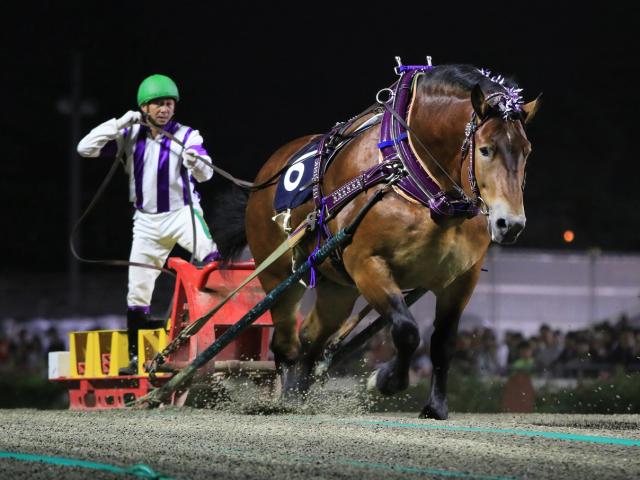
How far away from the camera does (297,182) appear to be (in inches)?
307

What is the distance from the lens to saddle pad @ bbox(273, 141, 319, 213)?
7.70 metres

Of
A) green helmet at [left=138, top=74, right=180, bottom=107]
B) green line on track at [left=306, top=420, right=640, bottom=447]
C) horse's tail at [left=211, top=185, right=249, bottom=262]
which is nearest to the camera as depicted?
green line on track at [left=306, top=420, right=640, bottom=447]

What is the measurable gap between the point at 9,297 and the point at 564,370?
11555 mm

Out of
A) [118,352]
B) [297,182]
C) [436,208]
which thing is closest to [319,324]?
[297,182]

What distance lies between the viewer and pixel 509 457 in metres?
5.27

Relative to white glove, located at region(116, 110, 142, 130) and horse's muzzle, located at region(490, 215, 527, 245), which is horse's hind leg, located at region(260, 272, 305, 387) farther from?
horse's muzzle, located at region(490, 215, 527, 245)

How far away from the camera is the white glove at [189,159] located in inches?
332

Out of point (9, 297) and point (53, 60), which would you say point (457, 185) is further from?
point (53, 60)

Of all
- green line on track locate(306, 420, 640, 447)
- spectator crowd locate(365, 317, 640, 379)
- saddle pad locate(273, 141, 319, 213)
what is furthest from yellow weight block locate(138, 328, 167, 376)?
spectator crowd locate(365, 317, 640, 379)

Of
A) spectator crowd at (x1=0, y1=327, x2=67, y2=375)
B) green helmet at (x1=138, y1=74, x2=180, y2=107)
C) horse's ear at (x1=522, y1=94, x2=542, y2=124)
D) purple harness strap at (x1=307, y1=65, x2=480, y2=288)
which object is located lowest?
spectator crowd at (x1=0, y1=327, x2=67, y2=375)

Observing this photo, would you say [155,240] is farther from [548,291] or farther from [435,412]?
[548,291]

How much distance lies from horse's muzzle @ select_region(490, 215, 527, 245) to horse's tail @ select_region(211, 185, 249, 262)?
3071 millimetres

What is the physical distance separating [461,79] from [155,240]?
2960 mm

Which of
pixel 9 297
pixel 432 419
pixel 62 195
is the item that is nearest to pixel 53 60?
pixel 62 195
